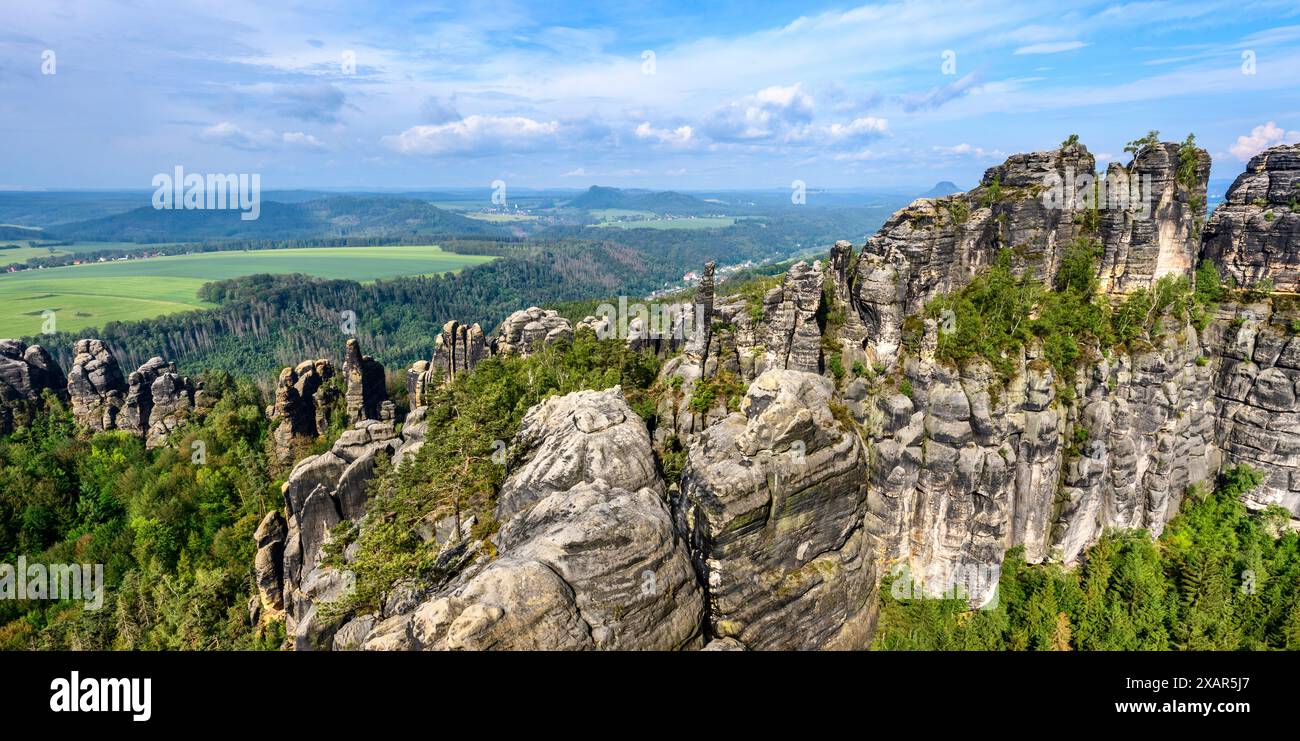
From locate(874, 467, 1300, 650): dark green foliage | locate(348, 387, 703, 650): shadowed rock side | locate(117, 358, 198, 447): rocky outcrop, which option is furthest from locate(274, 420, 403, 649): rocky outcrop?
locate(117, 358, 198, 447): rocky outcrop

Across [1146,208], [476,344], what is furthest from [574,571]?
[476,344]

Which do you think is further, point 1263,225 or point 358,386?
point 358,386

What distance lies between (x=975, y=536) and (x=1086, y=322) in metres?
13.6

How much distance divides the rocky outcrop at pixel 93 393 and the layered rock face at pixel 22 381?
2.62 m

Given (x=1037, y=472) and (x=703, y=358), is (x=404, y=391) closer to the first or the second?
(x=703, y=358)

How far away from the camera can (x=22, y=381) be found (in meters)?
57.8

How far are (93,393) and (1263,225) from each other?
3743 inches

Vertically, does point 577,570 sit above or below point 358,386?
below

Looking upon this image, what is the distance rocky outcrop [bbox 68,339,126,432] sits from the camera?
5812 centimetres

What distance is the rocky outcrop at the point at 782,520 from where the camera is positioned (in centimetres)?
2214

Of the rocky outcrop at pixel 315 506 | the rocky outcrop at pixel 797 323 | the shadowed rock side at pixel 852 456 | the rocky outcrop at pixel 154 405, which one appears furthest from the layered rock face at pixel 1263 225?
the rocky outcrop at pixel 154 405

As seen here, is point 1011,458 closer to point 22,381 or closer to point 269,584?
point 269,584

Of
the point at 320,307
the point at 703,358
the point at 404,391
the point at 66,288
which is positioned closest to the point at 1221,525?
the point at 703,358

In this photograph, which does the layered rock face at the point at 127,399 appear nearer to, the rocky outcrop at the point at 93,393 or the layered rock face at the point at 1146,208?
the rocky outcrop at the point at 93,393
